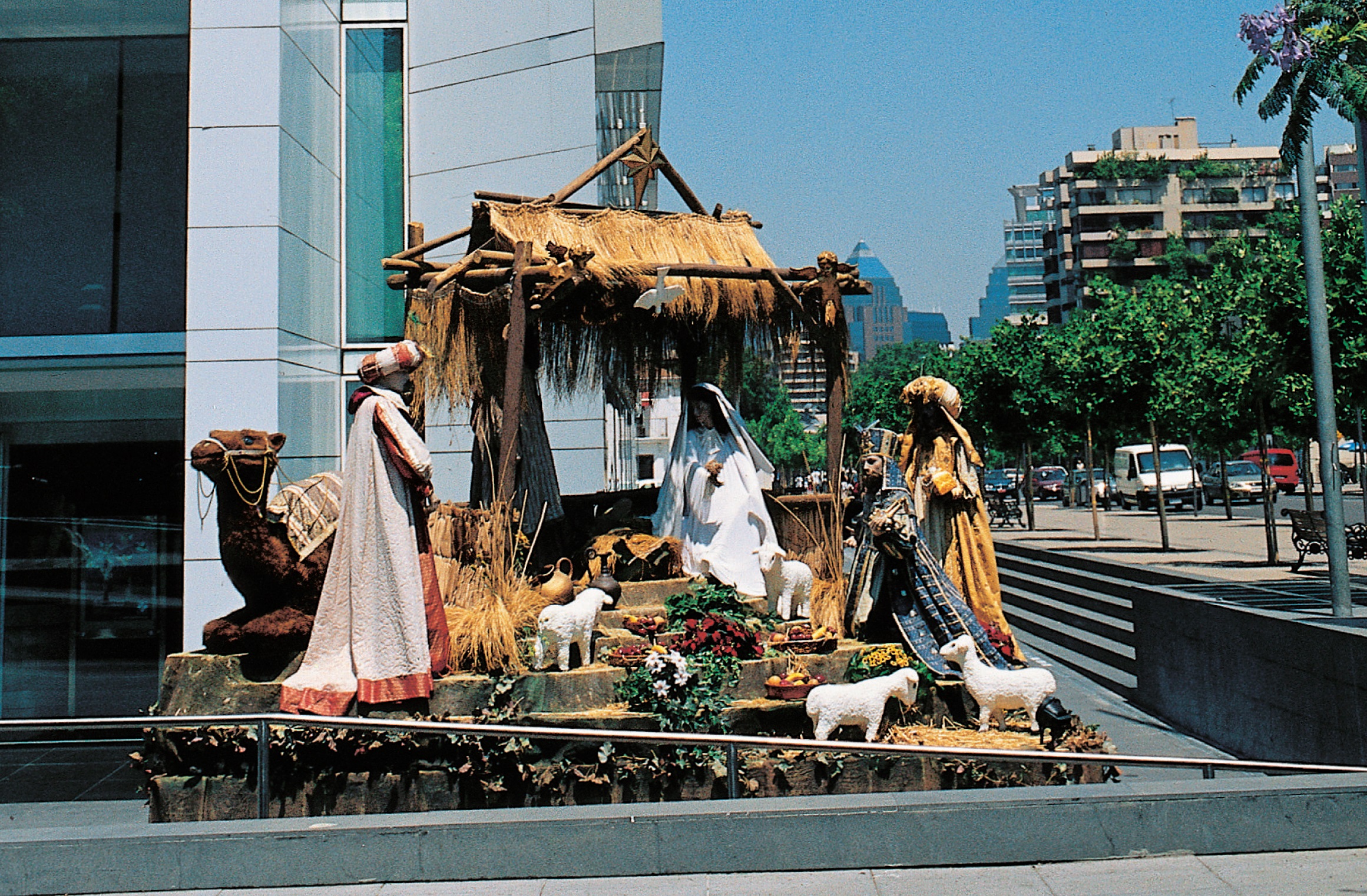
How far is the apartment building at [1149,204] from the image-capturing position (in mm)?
80750

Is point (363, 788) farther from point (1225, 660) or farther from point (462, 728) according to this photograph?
point (1225, 660)

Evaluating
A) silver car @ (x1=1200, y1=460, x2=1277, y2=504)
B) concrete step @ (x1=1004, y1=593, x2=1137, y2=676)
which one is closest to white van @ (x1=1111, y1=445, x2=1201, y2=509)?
silver car @ (x1=1200, y1=460, x2=1277, y2=504)

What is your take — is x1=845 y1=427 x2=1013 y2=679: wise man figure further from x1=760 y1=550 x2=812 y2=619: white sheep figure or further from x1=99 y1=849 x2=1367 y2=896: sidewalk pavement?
x1=99 y1=849 x2=1367 y2=896: sidewalk pavement

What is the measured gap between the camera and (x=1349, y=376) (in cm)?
1217

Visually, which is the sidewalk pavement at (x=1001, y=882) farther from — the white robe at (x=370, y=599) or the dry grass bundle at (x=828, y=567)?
the dry grass bundle at (x=828, y=567)

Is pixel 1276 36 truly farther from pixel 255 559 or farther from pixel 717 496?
pixel 255 559

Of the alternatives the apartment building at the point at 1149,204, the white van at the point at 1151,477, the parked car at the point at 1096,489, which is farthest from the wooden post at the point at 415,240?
the apartment building at the point at 1149,204

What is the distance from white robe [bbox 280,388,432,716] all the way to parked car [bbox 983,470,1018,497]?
1702 centimetres

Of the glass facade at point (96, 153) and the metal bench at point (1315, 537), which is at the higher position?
the glass facade at point (96, 153)

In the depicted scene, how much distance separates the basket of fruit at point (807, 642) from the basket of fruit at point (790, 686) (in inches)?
17.8

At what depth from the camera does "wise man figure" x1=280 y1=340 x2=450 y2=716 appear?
20.6 ft

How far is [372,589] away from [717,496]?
342 cm

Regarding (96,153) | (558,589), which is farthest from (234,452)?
(96,153)

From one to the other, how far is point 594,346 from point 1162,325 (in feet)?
43.5
